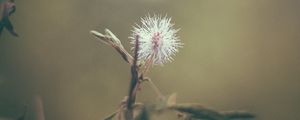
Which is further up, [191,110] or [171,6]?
[171,6]

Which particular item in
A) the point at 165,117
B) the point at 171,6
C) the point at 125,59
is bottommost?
the point at 165,117

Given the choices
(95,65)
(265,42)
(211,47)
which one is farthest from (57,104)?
(265,42)

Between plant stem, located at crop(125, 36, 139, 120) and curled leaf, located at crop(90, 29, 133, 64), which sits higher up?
curled leaf, located at crop(90, 29, 133, 64)

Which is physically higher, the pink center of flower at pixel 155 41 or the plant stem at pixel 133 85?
the pink center of flower at pixel 155 41

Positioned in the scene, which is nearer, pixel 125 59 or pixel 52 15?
pixel 125 59

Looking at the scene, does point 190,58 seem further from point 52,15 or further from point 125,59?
point 52,15

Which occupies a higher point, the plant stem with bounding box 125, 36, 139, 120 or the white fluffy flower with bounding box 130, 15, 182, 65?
the white fluffy flower with bounding box 130, 15, 182, 65
